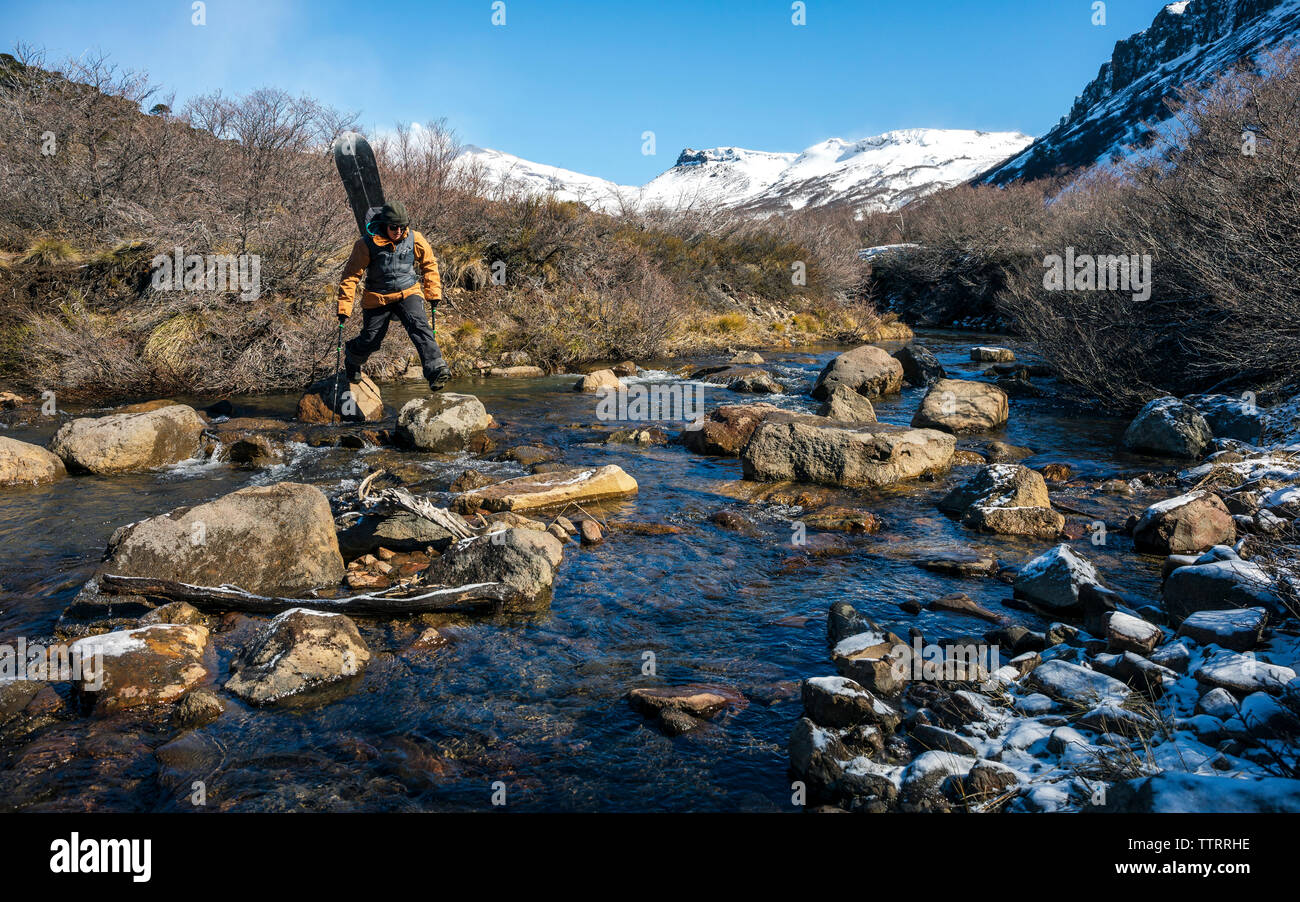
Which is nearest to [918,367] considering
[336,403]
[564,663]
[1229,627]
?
[336,403]

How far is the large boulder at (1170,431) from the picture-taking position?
9.09 metres

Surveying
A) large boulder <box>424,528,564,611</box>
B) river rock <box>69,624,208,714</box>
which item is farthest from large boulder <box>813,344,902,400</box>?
river rock <box>69,624,208,714</box>

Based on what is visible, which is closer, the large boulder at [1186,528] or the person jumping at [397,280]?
the large boulder at [1186,528]

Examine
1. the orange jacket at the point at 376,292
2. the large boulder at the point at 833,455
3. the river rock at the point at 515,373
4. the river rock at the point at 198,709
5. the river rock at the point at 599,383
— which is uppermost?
the orange jacket at the point at 376,292

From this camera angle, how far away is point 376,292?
350 inches

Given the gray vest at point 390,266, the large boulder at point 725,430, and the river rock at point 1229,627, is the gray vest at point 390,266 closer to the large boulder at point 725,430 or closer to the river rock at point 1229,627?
the large boulder at point 725,430

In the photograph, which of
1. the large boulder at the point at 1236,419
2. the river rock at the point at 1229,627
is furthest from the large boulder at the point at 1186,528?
the large boulder at the point at 1236,419

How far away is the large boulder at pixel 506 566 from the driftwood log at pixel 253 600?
0.87 feet

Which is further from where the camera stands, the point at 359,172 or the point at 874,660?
the point at 359,172

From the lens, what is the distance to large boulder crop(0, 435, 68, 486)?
7684 millimetres

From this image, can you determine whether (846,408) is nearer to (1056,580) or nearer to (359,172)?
(1056,580)

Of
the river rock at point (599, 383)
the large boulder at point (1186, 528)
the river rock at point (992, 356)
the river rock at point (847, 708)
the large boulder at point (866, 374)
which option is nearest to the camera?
the river rock at point (847, 708)

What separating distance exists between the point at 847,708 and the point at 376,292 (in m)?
7.51

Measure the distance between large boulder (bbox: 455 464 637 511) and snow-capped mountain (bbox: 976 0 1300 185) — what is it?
73.4m
